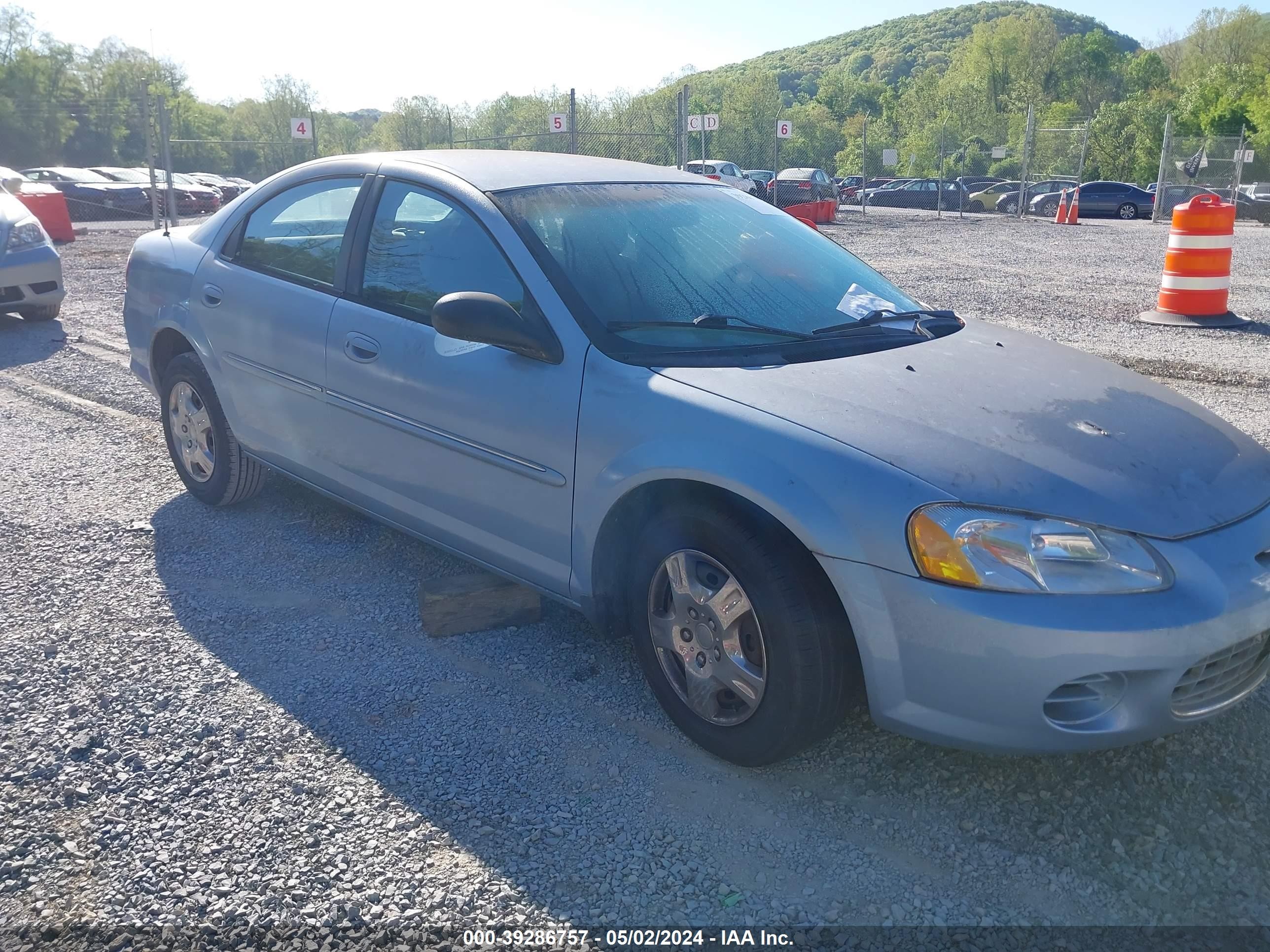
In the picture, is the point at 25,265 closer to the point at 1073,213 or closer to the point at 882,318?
the point at 882,318

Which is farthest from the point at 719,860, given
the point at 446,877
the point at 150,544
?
the point at 150,544

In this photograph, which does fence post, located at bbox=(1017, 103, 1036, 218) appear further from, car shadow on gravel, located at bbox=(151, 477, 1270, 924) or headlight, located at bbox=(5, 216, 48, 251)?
car shadow on gravel, located at bbox=(151, 477, 1270, 924)

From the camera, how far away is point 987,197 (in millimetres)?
37062

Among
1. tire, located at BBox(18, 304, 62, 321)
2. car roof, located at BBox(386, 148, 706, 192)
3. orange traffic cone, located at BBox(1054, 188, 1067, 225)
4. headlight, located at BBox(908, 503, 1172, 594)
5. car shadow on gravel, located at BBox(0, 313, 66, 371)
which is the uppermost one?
orange traffic cone, located at BBox(1054, 188, 1067, 225)

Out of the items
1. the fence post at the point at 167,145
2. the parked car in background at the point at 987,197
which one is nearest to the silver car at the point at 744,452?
the fence post at the point at 167,145

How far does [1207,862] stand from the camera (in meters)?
2.43

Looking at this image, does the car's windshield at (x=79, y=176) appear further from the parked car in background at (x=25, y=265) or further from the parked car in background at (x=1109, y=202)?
the parked car in background at (x=1109, y=202)

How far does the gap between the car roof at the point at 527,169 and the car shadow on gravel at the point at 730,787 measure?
1.56 metres

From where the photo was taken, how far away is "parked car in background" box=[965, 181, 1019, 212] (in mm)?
36656

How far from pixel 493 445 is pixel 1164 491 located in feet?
6.08

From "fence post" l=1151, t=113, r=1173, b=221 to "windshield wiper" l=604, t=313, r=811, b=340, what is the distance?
22844mm

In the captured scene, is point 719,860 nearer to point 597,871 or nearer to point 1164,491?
point 597,871

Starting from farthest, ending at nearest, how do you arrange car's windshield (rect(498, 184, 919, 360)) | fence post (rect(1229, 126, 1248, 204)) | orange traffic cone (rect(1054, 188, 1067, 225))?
orange traffic cone (rect(1054, 188, 1067, 225)), fence post (rect(1229, 126, 1248, 204)), car's windshield (rect(498, 184, 919, 360))

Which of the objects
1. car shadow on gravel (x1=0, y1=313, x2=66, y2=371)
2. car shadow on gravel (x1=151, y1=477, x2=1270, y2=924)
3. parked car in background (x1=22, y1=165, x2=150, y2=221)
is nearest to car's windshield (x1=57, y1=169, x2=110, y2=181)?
parked car in background (x1=22, y1=165, x2=150, y2=221)
